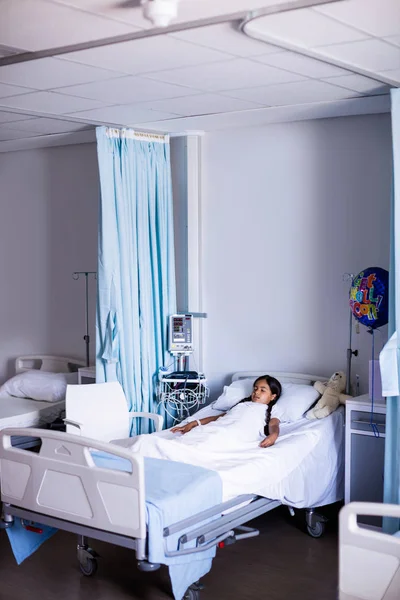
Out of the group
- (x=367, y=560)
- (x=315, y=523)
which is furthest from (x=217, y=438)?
(x=367, y=560)

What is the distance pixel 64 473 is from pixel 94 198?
10.1 ft

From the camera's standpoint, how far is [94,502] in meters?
3.26

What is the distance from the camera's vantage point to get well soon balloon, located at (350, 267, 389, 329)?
13.5 ft

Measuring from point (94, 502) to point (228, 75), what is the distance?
2.06 metres

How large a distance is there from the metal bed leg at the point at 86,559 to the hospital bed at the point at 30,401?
1.39 m

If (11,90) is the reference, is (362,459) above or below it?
below

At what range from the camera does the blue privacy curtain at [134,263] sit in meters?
4.88

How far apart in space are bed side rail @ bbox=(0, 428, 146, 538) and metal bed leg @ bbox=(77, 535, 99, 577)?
42cm

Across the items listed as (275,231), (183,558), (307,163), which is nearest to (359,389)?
(275,231)

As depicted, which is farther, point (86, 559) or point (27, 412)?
point (27, 412)

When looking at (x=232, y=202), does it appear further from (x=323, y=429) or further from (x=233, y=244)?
(x=323, y=429)

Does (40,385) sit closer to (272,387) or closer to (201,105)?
(272,387)

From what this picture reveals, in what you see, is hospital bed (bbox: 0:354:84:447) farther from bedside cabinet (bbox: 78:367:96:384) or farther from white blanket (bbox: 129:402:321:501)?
white blanket (bbox: 129:402:321:501)

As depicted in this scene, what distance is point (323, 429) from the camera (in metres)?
4.36
